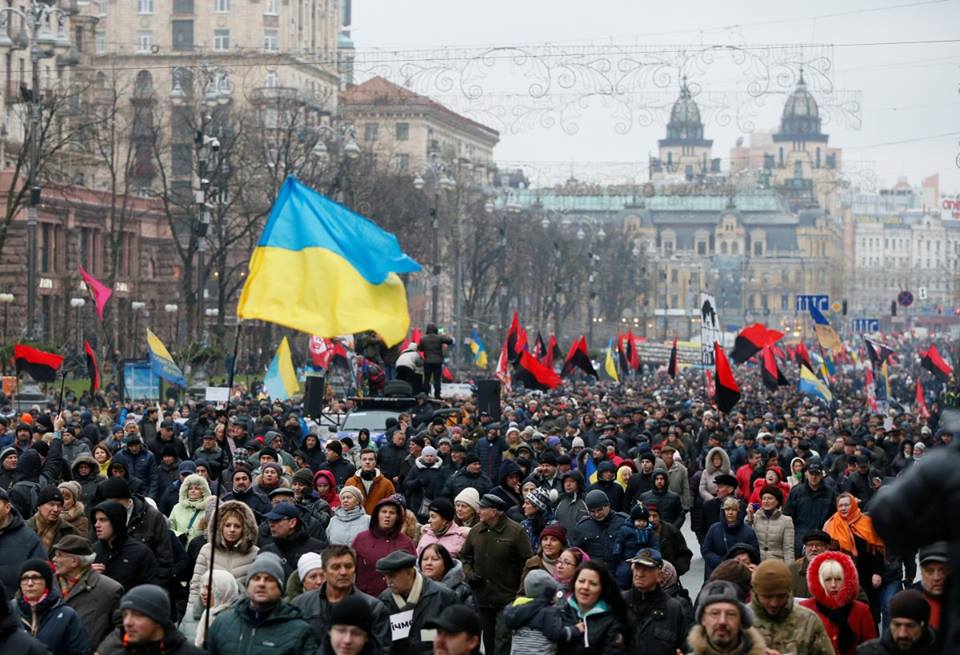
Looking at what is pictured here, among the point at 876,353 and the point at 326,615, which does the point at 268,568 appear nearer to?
the point at 326,615

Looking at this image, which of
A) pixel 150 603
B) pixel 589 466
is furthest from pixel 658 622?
pixel 589 466

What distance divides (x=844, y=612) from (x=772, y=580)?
1084 millimetres

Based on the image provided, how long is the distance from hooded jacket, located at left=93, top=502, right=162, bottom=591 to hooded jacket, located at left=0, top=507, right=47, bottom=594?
1.06ft

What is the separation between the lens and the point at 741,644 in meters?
7.66

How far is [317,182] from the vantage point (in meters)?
65.6

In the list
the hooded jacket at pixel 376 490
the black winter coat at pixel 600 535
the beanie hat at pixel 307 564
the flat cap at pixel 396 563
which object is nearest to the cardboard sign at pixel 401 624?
the flat cap at pixel 396 563

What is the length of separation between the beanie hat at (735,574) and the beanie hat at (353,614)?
2.23 metres

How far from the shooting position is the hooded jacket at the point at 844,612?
378 inches

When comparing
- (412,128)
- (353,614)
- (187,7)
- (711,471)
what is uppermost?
(187,7)

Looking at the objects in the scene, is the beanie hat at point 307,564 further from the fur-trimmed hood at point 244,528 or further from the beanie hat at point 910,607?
the beanie hat at point 910,607

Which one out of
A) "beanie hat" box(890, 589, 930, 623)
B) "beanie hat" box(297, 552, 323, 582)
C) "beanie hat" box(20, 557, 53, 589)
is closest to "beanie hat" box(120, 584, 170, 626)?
"beanie hat" box(20, 557, 53, 589)

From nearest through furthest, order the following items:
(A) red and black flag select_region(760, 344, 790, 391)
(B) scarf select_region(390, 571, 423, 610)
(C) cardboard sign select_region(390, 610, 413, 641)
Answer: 1. (C) cardboard sign select_region(390, 610, 413, 641)
2. (B) scarf select_region(390, 571, 423, 610)
3. (A) red and black flag select_region(760, 344, 790, 391)

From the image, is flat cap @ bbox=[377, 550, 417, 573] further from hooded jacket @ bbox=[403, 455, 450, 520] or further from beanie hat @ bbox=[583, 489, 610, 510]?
hooded jacket @ bbox=[403, 455, 450, 520]

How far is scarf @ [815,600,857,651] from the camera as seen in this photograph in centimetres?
962
